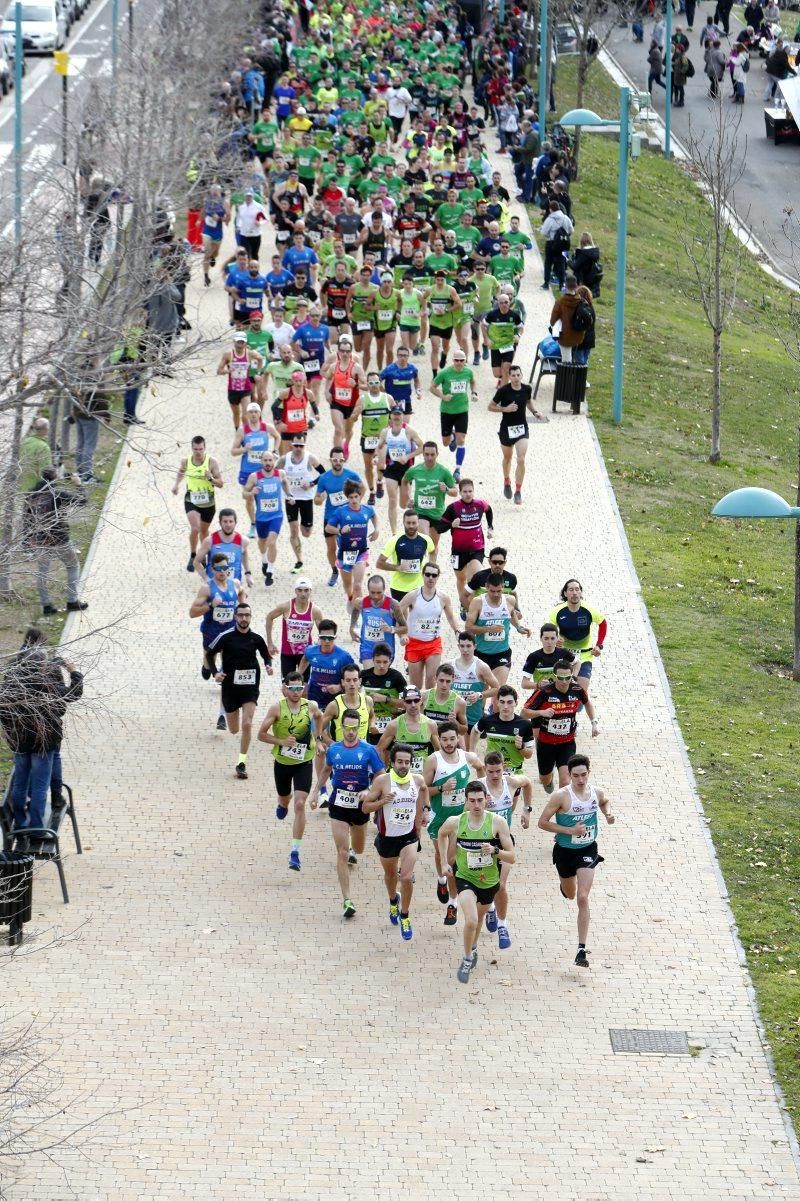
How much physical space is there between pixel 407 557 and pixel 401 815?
4422 mm

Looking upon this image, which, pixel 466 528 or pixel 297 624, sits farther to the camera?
pixel 466 528

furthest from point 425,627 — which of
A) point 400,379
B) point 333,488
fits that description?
point 400,379

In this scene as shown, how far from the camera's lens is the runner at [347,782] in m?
16.1

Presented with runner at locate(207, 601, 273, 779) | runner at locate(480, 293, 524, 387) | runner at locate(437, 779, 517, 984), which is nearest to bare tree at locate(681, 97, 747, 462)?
runner at locate(480, 293, 524, 387)

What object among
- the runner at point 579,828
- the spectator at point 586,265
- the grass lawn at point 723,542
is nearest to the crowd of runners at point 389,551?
the runner at point 579,828

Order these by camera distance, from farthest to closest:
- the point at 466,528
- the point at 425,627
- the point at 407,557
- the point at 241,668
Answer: the point at 466,528
the point at 407,557
the point at 425,627
the point at 241,668

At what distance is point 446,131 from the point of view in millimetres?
40062

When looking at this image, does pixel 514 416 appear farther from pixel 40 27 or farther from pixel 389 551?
pixel 40 27

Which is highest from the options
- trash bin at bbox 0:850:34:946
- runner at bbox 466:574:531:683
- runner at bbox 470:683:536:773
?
runner at bbox 466:574:531:683

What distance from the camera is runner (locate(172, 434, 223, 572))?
21.8m

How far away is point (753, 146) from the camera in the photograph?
2005 inches

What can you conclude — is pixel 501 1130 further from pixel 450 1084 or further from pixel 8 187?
pixel 8 187

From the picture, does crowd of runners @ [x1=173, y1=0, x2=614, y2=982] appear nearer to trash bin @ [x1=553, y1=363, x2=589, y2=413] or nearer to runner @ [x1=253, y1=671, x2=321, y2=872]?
runner @ [x1=253, y1=671, x2=321, y2=872]

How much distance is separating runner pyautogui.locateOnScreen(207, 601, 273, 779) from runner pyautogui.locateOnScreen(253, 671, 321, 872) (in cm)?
134
